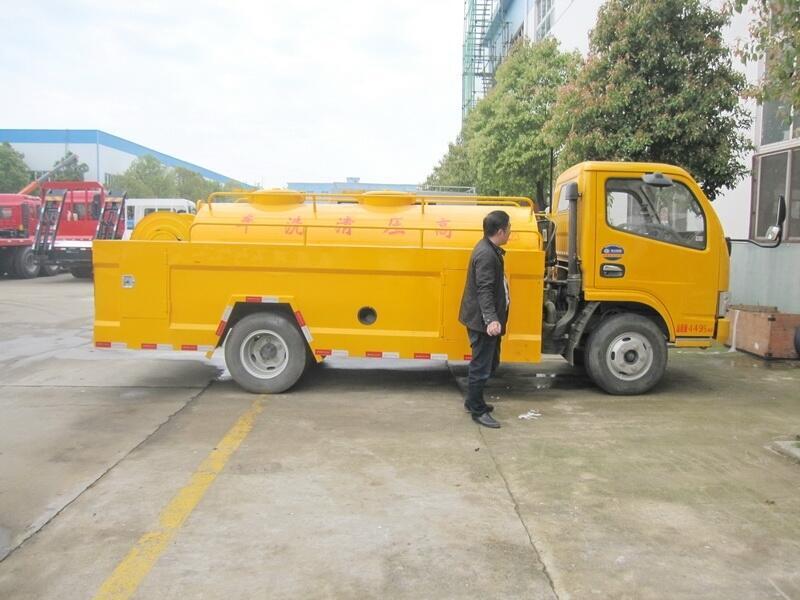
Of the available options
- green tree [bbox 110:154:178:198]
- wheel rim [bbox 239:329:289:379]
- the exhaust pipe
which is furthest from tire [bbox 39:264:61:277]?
green tree [bbox 110:154:178:198]

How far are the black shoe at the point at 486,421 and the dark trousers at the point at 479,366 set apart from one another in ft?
0.14

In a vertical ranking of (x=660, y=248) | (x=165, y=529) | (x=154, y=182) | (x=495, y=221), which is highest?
(x=154, y=182)

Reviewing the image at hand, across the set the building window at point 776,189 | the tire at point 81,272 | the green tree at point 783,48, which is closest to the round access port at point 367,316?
the green tree at point 783,48

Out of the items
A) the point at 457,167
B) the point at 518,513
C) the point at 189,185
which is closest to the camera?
the point at 518,513

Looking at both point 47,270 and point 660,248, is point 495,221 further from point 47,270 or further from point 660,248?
point 47,270

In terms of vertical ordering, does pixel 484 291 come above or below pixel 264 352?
above

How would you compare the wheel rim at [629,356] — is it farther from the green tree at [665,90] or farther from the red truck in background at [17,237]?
the red truck in background at [17,237]

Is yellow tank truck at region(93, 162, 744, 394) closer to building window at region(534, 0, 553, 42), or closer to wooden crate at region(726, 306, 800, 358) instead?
wooden crate at region(726, 306, 800, 358)

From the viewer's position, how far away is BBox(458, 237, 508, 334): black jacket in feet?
19.8

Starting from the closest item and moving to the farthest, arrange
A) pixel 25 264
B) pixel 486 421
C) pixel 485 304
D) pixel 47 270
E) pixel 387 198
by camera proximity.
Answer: pixel 485 304 → pixel 486 421 → pixel 387 198 → pixel 25 264 → pixel 47 270

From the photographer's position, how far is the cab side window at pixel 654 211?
7.18 meters

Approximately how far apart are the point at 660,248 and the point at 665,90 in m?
4.02

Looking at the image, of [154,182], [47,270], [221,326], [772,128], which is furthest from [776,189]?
[154,182]

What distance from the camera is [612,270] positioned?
7145 millimetres
